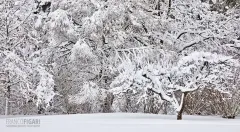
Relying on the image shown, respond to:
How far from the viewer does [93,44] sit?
1636 centimetres

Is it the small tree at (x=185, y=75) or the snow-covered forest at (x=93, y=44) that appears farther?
the snow-covered forest at (x=93, y=44)

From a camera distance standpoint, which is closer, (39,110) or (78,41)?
(78,41)

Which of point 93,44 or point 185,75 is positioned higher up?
point 93,44

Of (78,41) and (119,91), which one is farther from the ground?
(78,41)

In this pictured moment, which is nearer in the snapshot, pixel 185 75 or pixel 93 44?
pixel 185 75

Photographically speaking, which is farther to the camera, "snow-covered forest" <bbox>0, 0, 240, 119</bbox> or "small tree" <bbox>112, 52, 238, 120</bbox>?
"snow-covered forest" <bbox>0, 0, 240, 119</bbox>

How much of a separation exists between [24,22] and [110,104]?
16.7ft

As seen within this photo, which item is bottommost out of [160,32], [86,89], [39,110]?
[39,110]

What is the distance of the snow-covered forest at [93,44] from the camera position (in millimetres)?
15375

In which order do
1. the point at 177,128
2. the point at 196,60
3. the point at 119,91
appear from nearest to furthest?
the point at 177,128 → the point at 196,60 → the point at 119,91

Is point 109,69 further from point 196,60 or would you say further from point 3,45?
point 196,60

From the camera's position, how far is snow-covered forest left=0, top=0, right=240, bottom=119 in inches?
605

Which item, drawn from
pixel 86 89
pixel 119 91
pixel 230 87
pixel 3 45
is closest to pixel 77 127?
pixel 119 91

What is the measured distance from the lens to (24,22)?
16.6 metres
